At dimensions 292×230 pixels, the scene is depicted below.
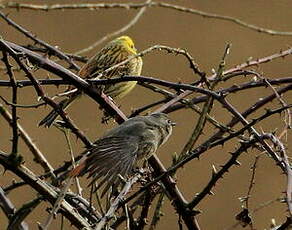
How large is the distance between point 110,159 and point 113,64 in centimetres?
182

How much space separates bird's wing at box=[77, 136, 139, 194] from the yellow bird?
1160 mm

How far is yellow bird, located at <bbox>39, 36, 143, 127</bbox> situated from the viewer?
3.64 metres

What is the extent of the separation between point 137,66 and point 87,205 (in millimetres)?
1893

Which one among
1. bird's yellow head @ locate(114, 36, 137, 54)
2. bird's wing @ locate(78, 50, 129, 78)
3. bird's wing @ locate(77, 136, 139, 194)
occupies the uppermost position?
bird's yellow head @ locate(114, 36, 137, 54)

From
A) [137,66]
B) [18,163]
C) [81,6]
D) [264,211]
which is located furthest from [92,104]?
[18,163]

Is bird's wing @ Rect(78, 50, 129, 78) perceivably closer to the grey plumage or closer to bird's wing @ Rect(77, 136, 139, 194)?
the grey plumage

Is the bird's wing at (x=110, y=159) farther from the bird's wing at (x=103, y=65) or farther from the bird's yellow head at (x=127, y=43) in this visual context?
Result: the bird's yellow head at (x=127, y=43)

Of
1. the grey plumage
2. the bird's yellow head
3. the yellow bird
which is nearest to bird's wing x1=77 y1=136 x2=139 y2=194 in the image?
the grey plumage

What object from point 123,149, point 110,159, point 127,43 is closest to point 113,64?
point 127,43

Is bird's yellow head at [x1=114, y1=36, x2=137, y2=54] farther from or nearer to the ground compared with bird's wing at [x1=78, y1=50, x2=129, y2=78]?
farther from the ground

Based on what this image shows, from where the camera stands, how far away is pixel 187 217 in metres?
2.24

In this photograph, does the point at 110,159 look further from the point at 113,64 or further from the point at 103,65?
the point at 113,64

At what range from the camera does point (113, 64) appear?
3943 millimetres

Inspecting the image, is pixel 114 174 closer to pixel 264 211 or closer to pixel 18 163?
pixel 18 163
